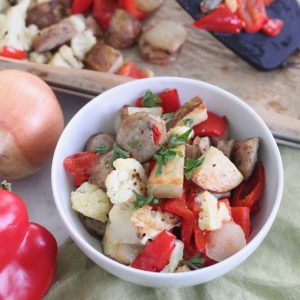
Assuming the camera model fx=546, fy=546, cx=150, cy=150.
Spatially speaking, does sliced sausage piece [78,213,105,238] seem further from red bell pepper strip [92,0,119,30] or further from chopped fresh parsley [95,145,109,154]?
red bell pepper strip [92,0,119,30]

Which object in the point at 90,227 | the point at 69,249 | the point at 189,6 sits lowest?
the point at 69,249

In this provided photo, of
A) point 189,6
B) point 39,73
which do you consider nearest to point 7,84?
point 39,73

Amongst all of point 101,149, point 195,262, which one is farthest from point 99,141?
point 195,262

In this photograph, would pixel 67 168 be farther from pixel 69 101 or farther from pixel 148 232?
pixel 69 101

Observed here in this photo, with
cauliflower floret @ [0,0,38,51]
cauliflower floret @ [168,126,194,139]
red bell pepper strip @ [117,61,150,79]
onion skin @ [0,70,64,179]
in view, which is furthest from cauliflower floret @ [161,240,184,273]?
cauliflower floret @ [0,0,38,51]

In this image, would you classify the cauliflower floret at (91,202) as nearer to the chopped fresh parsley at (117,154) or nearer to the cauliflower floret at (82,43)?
the chopped fresh parsley at (117,154)

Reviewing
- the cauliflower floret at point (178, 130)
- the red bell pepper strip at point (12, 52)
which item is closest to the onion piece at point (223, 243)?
the cauliflower floret at point (178, 130)
